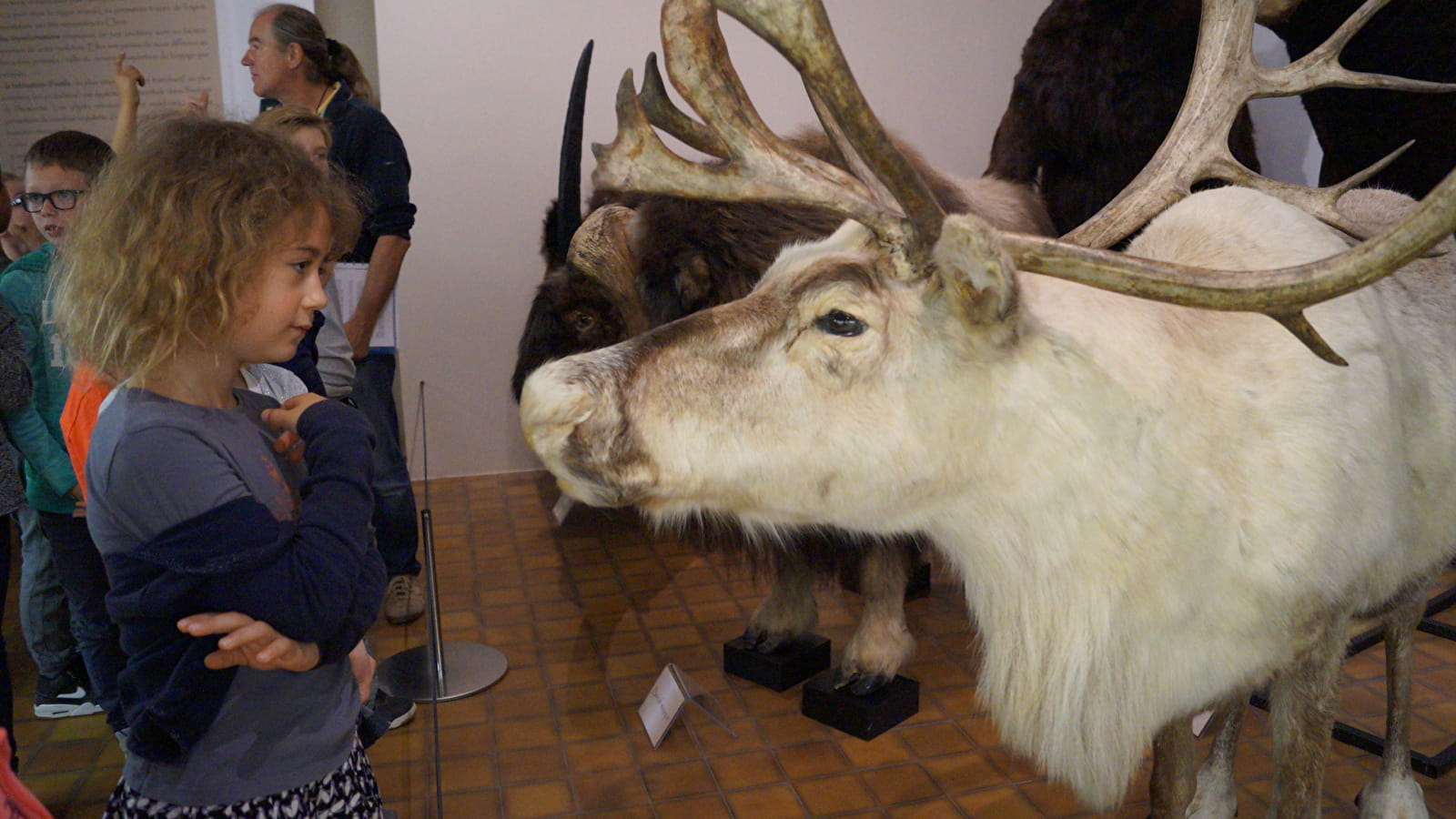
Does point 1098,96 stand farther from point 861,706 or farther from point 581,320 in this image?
point 861,706

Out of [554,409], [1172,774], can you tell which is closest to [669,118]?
[554,409]

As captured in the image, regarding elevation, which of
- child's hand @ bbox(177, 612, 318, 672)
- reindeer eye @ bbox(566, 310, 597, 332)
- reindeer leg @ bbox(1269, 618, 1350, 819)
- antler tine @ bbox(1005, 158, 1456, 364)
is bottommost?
reindeer leg @ bbox(1269, 618, 1350, 819)

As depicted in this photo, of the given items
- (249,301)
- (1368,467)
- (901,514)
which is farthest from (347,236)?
(1368,467)

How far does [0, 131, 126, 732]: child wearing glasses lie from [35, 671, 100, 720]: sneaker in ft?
0.97

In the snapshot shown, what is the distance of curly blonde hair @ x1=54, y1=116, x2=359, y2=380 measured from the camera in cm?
107

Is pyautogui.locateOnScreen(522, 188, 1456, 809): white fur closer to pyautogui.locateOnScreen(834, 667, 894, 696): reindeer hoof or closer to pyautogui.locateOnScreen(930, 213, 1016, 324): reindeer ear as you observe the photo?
pyautogui.locateOnScreen(930, 213, 1016, 324): reindeer ear

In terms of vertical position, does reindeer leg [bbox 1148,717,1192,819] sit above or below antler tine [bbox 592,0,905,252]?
below

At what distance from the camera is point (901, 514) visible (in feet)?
4.09

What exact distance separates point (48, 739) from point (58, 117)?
268 cm

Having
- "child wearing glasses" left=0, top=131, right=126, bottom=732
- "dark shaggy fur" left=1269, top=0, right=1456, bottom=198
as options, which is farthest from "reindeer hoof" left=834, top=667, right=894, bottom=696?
"dark shaggy fur" left=1269, top=0, right=1456, bottom=198

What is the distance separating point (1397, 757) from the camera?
190 cm

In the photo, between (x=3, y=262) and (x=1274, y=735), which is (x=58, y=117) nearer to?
(x=3, y=262)

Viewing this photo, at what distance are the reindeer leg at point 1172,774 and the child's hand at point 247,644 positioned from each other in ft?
4.12

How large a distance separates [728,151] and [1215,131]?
80cm
